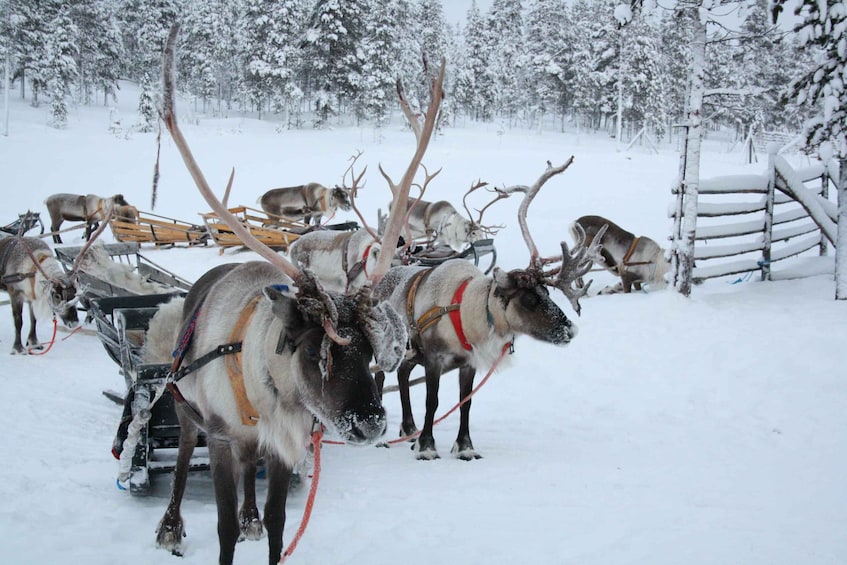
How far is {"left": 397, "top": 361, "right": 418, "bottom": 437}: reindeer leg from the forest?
1058 inches

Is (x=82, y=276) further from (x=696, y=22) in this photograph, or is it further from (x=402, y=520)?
(x=696, y=22)

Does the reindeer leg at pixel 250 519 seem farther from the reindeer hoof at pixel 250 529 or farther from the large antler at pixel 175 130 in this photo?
the large antler at pixel 175 130

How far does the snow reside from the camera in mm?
3445

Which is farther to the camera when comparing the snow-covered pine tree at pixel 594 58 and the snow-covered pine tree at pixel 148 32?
the snow-covered pine tree at pixel 594 58

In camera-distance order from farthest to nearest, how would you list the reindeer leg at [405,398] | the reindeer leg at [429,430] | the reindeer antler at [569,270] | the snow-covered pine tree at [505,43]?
the snow-covered pine tree at [505,43]
the reindeer leg at [405,398]
the reindeer leg at [429,430]
the reindeer antler at [569,270]

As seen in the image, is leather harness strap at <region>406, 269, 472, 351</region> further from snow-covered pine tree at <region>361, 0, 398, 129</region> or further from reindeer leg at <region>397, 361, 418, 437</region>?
snow-covered pine tree at <region>361, 0, 398, 129</region>

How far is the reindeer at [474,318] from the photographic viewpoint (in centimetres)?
482

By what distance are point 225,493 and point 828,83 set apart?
8.96m

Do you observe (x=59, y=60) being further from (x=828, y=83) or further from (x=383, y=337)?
(x=383, y=337)

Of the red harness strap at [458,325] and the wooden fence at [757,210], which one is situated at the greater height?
the wooden fence at [757,210]

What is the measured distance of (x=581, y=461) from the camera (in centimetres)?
485

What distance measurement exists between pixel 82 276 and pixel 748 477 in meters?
7.56

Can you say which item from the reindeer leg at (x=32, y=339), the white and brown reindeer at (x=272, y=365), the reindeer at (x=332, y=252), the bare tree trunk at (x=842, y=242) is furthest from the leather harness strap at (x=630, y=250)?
the reindeer leg at (x=32, y=339)

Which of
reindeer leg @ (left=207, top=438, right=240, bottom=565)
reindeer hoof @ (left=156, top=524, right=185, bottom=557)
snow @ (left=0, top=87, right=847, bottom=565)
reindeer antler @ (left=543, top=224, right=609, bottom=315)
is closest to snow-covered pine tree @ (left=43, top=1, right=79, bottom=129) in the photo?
snow @ (left=0, top=87, right=847, bottom=565)
